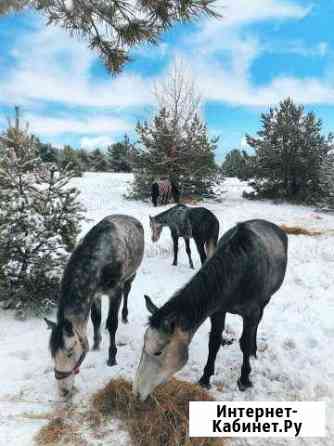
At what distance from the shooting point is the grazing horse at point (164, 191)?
16.1 metres

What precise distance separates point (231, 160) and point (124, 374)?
38.8 m

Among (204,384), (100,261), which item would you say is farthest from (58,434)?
(100,261)

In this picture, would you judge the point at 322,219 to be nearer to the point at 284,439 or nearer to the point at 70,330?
the point at 284,439

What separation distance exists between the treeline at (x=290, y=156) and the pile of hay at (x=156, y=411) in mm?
17289

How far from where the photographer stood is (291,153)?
61.2ft

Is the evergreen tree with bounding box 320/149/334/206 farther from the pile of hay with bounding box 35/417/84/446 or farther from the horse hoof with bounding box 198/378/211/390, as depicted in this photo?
the pile of hay with bounding box 35/417/84/446

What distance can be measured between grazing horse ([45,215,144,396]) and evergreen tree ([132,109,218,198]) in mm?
13037

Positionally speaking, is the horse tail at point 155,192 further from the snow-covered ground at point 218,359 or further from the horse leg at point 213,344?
the horse leg at point 213,344

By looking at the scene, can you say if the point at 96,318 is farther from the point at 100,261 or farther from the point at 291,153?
the point at 291,153

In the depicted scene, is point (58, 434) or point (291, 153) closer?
point (58, 434)

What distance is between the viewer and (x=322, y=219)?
14523 mm

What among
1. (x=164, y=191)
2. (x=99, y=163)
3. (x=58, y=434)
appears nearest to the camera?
(x=58, y=434)

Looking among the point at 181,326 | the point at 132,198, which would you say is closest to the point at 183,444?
the point at 181,326

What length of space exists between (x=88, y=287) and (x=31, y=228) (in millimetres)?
2463
